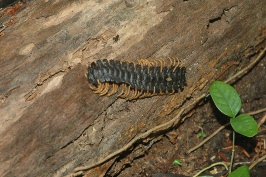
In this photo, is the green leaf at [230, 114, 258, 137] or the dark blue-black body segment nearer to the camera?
the dark blue-black body segment

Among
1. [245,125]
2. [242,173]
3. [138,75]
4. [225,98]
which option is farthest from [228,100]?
[138,75]

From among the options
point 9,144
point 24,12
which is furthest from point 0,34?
point 9,144

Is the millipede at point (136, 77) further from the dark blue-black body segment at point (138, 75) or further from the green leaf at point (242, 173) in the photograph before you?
the green leaf at point (242, 173)

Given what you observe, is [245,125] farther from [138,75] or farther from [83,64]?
[83,64]

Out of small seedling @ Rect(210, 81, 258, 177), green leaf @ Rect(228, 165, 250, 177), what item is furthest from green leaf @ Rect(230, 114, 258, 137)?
green leaf @ Rect(228, 165, 250, 177)

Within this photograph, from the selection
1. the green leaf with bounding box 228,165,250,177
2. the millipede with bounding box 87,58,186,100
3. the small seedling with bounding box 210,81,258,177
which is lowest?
the green leaf with bounding box 228,165,250,177

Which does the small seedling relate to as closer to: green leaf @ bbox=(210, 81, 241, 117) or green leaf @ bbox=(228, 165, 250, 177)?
green leaf @ bbox=(210, 81, 241, 117)
